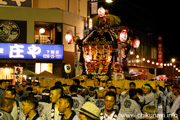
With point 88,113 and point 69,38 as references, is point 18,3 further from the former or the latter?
point 88,113

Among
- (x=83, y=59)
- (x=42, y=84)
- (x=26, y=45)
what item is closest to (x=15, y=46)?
(x=26, y=45)

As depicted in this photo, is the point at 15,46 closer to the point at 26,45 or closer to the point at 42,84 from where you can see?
the point at 26,45

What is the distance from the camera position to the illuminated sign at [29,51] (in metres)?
26.2

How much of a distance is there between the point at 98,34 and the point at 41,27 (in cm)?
643

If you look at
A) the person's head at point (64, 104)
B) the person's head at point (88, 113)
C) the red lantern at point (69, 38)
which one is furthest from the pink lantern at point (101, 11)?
the person's head at point (88, 113)

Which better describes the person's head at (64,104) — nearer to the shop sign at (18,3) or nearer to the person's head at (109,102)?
the person's head at (109,102)

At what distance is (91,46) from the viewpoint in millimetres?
A: 27359

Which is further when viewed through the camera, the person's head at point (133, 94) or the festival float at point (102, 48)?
the festival float at point (102, 48)

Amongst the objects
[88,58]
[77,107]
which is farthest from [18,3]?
[77,107]

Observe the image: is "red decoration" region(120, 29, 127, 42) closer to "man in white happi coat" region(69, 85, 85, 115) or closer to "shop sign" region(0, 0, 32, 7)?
"shop sign" region(0, 0, 32, 7)

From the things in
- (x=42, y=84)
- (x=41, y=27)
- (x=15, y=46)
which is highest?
(x=41, y=27)

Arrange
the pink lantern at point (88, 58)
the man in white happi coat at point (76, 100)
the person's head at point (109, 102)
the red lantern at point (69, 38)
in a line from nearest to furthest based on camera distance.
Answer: the person's head at point (109, 102), the man in white happi coat at point (76, 100), the red lantern at point (69, 38), the pink lantern at point (88, 58)

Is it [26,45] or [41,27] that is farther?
[41,27]

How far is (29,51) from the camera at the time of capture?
1043 inches
